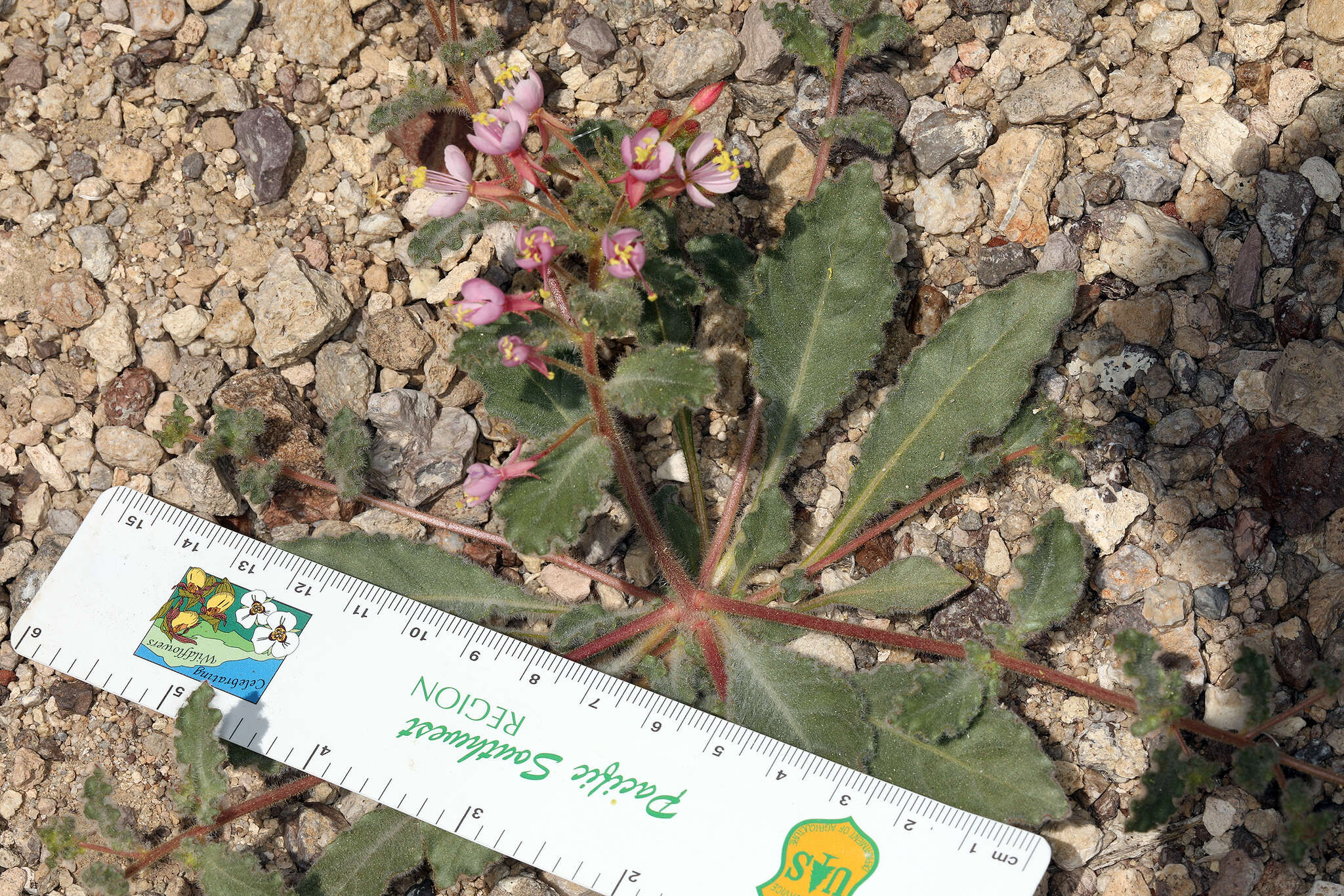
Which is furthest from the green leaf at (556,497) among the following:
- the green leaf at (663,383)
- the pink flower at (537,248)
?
the pink flower at (537,248)

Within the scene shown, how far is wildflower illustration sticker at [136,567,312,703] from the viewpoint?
3.53m

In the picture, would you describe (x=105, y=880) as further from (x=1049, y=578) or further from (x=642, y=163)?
(x=1049, y=578)

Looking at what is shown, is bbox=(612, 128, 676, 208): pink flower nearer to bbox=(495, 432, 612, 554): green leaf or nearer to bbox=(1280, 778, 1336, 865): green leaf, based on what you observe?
bbox=(495, 432, 612, 554): green leaf

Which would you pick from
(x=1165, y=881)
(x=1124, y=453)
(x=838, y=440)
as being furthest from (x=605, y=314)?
(x=1165, y=881)

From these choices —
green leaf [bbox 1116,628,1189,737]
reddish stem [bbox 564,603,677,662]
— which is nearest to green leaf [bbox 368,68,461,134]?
reddish stem [bbox 564,603,677,662]

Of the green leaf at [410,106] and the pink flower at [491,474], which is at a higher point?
the green leaf at [410,106]

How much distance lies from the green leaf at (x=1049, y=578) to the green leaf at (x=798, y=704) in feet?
1.95

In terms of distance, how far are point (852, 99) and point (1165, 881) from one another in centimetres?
300

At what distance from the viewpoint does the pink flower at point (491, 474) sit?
3098 millimetres

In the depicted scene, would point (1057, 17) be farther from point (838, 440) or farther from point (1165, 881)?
point (1165, 881)

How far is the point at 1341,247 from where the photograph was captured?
370 centimetres

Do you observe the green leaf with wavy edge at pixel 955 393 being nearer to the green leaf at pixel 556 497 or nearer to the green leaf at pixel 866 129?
the green leaf at pixel 866 129

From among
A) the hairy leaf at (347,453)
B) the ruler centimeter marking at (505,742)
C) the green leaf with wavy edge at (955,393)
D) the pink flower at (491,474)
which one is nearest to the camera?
the pink flower at (491,474)

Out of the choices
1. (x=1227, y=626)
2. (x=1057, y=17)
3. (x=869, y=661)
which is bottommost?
(x=869, y=661)
